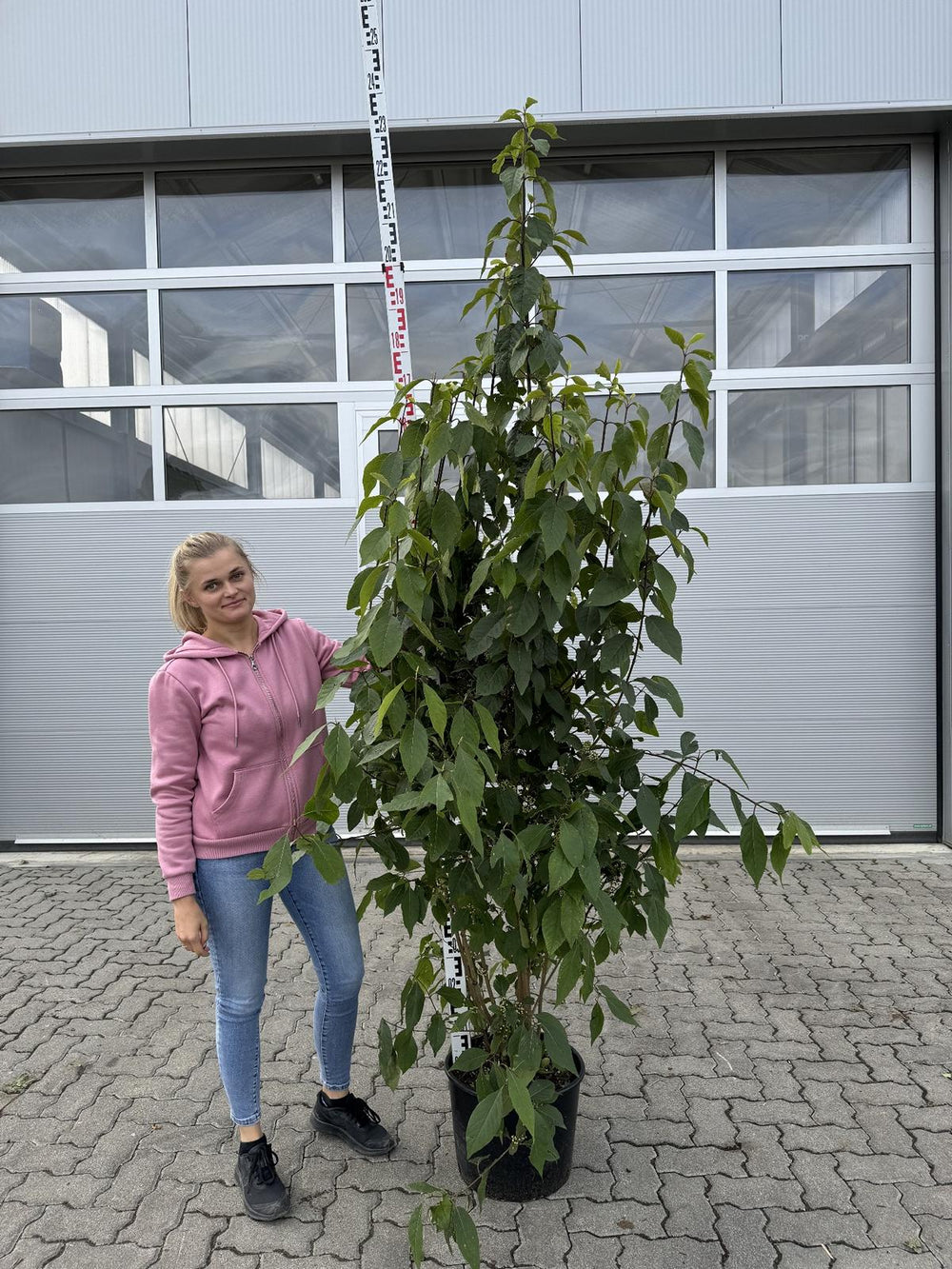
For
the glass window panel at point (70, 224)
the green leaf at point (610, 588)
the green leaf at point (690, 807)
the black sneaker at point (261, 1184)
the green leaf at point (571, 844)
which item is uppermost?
the glass window panel at point (70, 224)

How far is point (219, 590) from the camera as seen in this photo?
7.50 ft

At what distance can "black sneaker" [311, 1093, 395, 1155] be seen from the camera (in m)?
2.56

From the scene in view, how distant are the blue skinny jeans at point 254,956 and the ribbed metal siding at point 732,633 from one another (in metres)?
3.36

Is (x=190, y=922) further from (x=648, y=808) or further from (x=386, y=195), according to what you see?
(x=386, y=195)

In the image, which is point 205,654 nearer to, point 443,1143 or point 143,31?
point 443,1143

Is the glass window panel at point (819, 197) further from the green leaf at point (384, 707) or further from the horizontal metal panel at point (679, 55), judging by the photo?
the green leaf at point (384, 707)

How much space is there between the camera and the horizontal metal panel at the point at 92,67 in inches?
203

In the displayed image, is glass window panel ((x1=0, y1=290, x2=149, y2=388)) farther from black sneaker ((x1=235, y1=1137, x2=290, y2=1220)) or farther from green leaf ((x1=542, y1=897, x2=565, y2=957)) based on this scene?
green leaf ((x1=542, y1=897, x2=565, y2=957))

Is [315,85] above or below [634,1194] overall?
above

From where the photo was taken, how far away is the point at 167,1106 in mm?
2869

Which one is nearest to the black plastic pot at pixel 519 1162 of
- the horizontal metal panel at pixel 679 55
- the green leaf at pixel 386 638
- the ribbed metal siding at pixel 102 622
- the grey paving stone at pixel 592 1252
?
the grey paving stone at pixel 592 1252

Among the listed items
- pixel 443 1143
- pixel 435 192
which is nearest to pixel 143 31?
pixel 435 192

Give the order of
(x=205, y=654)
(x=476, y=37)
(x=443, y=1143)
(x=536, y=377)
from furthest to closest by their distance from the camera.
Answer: (x=476, y=37), (x=443, y=1143), (x=205, y=654), (x=536, y=377)

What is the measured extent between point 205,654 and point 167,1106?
1.61m
